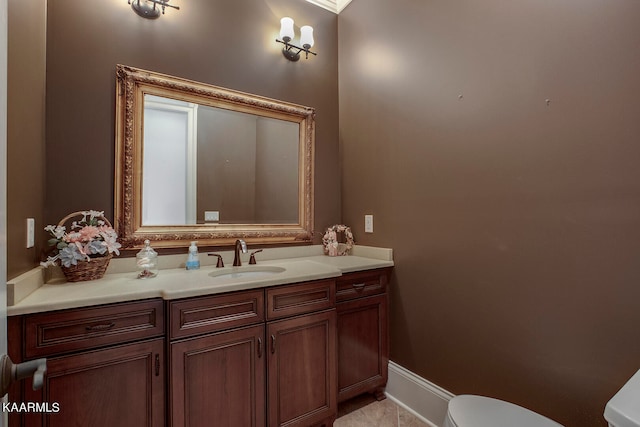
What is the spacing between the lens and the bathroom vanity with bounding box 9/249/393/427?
3.37ft

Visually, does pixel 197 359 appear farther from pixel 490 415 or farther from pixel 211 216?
pixel 490 415

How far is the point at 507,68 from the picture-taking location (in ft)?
4.48

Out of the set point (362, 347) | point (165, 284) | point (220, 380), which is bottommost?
point (362, 347)

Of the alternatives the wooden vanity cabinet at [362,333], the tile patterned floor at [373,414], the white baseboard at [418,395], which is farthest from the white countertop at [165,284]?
the tile patterned floor at [373,414]

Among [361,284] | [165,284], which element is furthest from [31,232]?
[361,284]

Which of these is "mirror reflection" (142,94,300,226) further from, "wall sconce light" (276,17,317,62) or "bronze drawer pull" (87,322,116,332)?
"bronze drawer pull" (87,322,116,332)

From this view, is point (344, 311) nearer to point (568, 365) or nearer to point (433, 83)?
point (568, 365)

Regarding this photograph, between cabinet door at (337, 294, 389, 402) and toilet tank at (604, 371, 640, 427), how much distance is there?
1205 millimetres

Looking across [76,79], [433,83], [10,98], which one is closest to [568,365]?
[433,83]

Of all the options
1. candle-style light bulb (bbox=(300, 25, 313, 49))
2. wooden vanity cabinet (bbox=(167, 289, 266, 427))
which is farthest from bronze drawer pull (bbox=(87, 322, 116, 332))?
candle-style light bulb (bbox=(300, 25, 313, 49))

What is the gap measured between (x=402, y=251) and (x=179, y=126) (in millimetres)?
1583

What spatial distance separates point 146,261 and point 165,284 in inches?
11.5

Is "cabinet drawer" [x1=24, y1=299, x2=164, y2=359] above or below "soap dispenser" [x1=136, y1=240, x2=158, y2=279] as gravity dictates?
below

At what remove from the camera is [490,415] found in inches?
43.4
